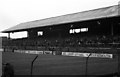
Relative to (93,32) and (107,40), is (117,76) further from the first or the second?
(93,32)

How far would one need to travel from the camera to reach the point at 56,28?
3156cm

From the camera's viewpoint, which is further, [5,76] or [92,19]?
[92,19]

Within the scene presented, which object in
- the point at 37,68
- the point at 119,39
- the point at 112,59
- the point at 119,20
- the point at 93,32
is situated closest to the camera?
the point at 37,68

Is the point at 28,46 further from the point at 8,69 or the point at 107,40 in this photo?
the point at 8,69

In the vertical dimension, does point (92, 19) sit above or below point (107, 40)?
above

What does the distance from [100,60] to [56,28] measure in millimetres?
14939

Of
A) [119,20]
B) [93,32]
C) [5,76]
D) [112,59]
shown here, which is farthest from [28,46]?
[5,76]

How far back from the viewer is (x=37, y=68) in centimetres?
1533

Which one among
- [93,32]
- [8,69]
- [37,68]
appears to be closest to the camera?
[8,69]

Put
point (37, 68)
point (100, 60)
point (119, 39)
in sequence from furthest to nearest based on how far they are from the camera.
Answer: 1. point (119, 39)
2. point (100, 60)
3. point (37, 68)

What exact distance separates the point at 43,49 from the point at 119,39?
35.4ft

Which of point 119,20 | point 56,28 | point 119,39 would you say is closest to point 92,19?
point 119,20

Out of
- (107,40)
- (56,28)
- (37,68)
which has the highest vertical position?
(56,28)

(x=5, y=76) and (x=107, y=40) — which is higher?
(x=107, y=40)
